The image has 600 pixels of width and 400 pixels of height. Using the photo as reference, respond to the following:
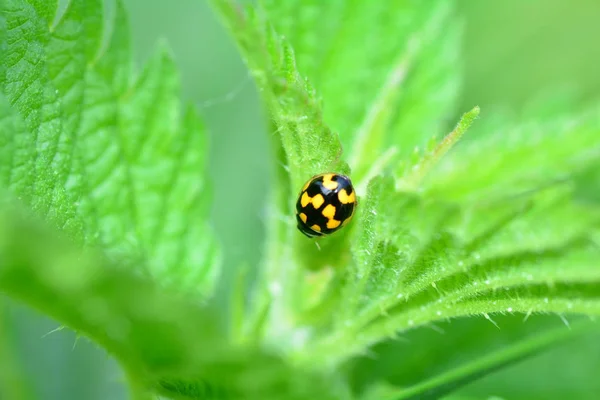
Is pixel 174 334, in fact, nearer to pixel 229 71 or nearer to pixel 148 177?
pixel 148 177

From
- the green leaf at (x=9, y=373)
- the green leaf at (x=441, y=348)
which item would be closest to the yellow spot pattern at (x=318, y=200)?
the green leaf at (x=441, y=348)

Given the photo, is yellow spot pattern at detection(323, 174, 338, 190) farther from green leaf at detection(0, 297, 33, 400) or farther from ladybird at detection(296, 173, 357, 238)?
green leaf at detection(0, 297, 33, 400)

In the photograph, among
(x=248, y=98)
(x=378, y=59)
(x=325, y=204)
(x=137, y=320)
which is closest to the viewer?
(x=137, y=320)

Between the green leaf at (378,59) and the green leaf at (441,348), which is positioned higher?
the green leaf at (378,59)

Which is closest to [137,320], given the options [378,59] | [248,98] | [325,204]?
[325,204]

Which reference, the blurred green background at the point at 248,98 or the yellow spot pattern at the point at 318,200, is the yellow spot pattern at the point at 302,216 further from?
the blurred green background at the point at 248,98

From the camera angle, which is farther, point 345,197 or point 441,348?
point 441,348

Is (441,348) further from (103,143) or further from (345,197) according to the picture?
(103,143)
